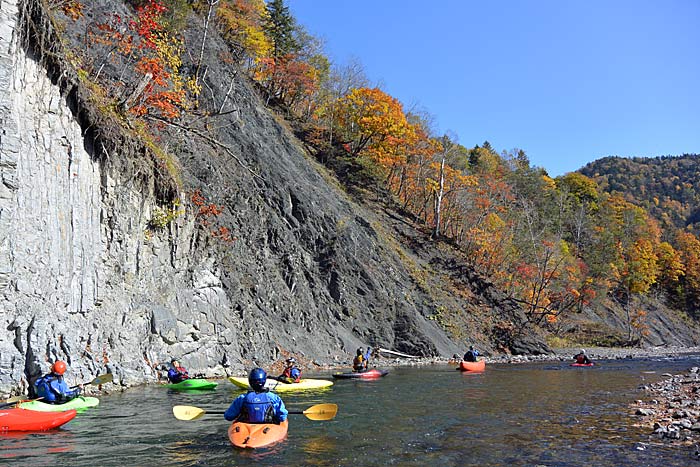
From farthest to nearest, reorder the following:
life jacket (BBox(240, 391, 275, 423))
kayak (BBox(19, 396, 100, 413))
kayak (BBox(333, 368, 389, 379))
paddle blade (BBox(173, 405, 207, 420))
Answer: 1. kayak (BBox(333, 368, 389, 379))
2. kayak (BBox(19, 396, 100, 413))
3. paddle blade (BBox(173, 405, 207, 420))
4. life jacket (BBox(240, 391, 275, 423))

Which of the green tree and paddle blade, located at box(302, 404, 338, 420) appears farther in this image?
the green tree

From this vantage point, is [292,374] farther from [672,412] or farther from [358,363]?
[672,412]

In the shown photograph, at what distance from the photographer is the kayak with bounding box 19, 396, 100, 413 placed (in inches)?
406

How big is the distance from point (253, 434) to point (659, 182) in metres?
145

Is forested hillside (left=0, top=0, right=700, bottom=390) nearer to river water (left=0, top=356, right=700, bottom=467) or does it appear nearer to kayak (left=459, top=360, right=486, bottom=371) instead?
river water (left=0, top=356, right=700, bottom=467)

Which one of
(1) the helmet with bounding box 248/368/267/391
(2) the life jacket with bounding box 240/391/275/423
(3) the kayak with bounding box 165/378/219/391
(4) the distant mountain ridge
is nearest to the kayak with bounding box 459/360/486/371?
(3) the kayak with bounding box 165/378/219/391

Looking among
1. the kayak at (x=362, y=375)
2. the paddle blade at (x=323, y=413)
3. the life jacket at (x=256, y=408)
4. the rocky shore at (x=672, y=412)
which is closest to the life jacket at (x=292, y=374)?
the kayak at (x=362, y=375)

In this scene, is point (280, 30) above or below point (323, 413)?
above

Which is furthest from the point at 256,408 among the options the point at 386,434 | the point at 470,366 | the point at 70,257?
the point at 470,366

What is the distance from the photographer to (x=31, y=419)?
9969mm

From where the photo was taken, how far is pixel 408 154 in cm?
4362

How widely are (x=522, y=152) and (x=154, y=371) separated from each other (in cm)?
7358

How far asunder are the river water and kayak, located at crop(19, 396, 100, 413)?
26 cm

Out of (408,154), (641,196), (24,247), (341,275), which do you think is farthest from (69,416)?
(641,196)
